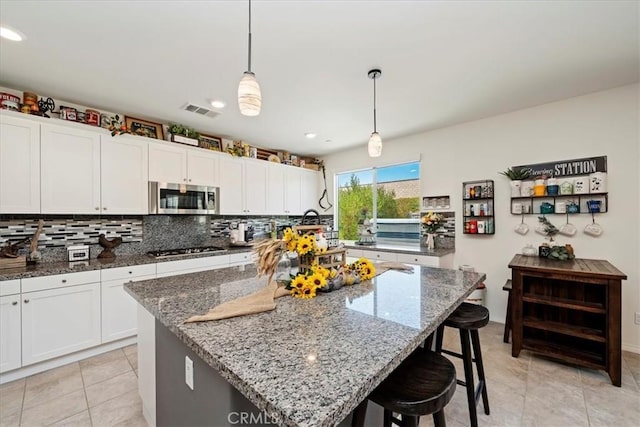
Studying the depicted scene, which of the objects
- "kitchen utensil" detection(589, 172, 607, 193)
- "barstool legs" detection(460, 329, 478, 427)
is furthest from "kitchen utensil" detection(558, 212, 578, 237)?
"barstool legs" detection(460, 329, 478, 427)

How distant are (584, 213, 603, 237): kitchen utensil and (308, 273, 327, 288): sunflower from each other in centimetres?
295

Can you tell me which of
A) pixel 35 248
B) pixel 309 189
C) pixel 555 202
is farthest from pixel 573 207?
pixel 35 248

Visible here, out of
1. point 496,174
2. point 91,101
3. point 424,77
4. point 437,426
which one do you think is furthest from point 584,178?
point 91,101

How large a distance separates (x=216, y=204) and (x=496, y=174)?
354 cm

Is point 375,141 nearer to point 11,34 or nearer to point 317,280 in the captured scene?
point 317,280

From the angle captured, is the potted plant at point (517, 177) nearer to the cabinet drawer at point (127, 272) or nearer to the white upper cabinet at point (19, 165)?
the cabinet drawer at point (127, 272)

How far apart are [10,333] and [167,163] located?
1.99 metres

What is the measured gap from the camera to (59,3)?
1533mm

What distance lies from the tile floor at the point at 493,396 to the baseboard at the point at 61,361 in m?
0.06

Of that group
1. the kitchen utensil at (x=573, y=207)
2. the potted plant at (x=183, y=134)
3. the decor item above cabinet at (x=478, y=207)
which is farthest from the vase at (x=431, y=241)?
the potted plant at (x=183, y=134)

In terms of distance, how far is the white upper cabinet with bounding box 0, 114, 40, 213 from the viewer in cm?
231

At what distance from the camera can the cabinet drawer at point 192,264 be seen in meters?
2.95

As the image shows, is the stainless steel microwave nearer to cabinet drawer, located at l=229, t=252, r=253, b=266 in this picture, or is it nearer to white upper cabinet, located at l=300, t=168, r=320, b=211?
cabinet drawer, located at l=229, t=252, r=253, b=266

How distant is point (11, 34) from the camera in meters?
1.76
